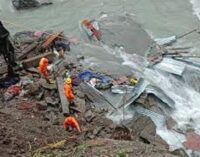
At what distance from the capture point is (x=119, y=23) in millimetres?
19172

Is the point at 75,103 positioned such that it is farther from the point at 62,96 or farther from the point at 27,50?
the point at 27,50

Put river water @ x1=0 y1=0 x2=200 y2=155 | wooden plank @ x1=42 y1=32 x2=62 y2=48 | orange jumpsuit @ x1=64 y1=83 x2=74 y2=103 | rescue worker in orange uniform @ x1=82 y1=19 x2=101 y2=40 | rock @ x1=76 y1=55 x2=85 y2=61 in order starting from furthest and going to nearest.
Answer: rescue worker in orange uniform @ x1=82 y1=19 x2=101 y2=40 < river water @ x1=0 y1=0 x2=200 y2=155 < rock @ x1=76 y1=55 x2=85 y2=61 < wooden plank @ x1=42 y1=32 x2=62 y2=48 < orange jumpsuit @ x1=64 y1=83 x2=74 y2=103

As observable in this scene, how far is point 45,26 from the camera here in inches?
763

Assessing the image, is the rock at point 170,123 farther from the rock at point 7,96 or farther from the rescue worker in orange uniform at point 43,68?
the rock at point 7,96

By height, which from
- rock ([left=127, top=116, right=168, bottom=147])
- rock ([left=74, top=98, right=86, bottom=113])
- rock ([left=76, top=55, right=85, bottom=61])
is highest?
rock ([left=76, top=55, right=85, bottom=61])

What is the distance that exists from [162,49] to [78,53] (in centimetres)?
284

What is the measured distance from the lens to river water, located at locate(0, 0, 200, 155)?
55.4ft

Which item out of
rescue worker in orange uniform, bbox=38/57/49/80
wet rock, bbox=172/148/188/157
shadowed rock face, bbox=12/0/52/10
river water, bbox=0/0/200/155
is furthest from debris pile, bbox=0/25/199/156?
shadowed rock face, bbox=12/0/52/10

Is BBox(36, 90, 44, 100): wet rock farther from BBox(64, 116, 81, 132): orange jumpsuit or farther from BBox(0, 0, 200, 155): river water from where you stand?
BBox(0, 0, 200, 155): river water

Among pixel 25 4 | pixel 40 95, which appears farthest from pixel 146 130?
pixel 25 4

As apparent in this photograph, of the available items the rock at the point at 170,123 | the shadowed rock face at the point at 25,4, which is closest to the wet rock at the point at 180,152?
the rock at the point at 170,123

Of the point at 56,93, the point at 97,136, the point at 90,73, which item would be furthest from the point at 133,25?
the point at 97,136

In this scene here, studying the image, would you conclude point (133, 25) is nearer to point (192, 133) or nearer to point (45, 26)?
point (45, 26)

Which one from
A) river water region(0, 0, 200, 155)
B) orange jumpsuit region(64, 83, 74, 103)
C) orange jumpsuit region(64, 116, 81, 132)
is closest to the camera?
orange jumpsuit region(64, 116, 81, 132)
